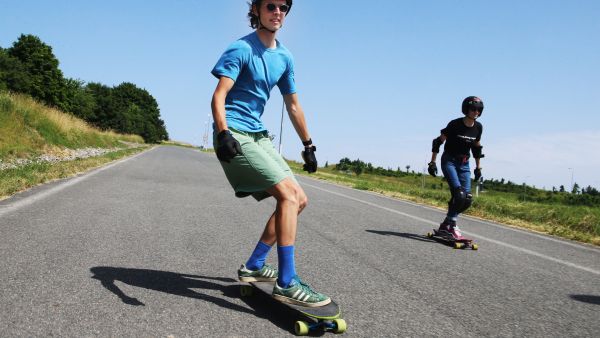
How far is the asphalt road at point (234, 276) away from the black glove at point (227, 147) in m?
0.93

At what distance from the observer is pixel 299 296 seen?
2.66 metres

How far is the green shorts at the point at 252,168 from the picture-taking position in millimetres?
2779

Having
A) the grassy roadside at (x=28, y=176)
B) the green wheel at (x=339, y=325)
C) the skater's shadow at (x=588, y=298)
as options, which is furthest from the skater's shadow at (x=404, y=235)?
the grassy roadside at (x=28, y=176)

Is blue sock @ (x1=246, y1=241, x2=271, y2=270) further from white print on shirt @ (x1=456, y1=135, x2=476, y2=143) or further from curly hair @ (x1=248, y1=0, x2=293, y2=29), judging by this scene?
white print on shirt @ (x1=456, y1=135, x2=476, y2=143)

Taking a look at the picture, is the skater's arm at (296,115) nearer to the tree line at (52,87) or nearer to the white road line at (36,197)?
the white road line at (36,197)

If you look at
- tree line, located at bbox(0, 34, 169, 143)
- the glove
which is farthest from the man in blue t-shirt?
tree line, located at bbox(0, 34, 169, 143)

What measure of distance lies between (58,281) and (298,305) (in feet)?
5.45

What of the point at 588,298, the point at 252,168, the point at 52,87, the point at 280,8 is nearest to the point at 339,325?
the point at 252,168

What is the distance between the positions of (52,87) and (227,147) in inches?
2275

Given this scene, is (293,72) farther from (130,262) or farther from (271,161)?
(130,262)

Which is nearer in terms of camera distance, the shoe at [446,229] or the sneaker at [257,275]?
the sneaker at [257,275]

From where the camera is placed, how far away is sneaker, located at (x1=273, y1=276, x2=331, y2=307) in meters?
2.64

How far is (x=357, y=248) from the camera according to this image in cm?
507

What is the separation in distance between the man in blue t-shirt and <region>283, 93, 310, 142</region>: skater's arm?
0.18 m
